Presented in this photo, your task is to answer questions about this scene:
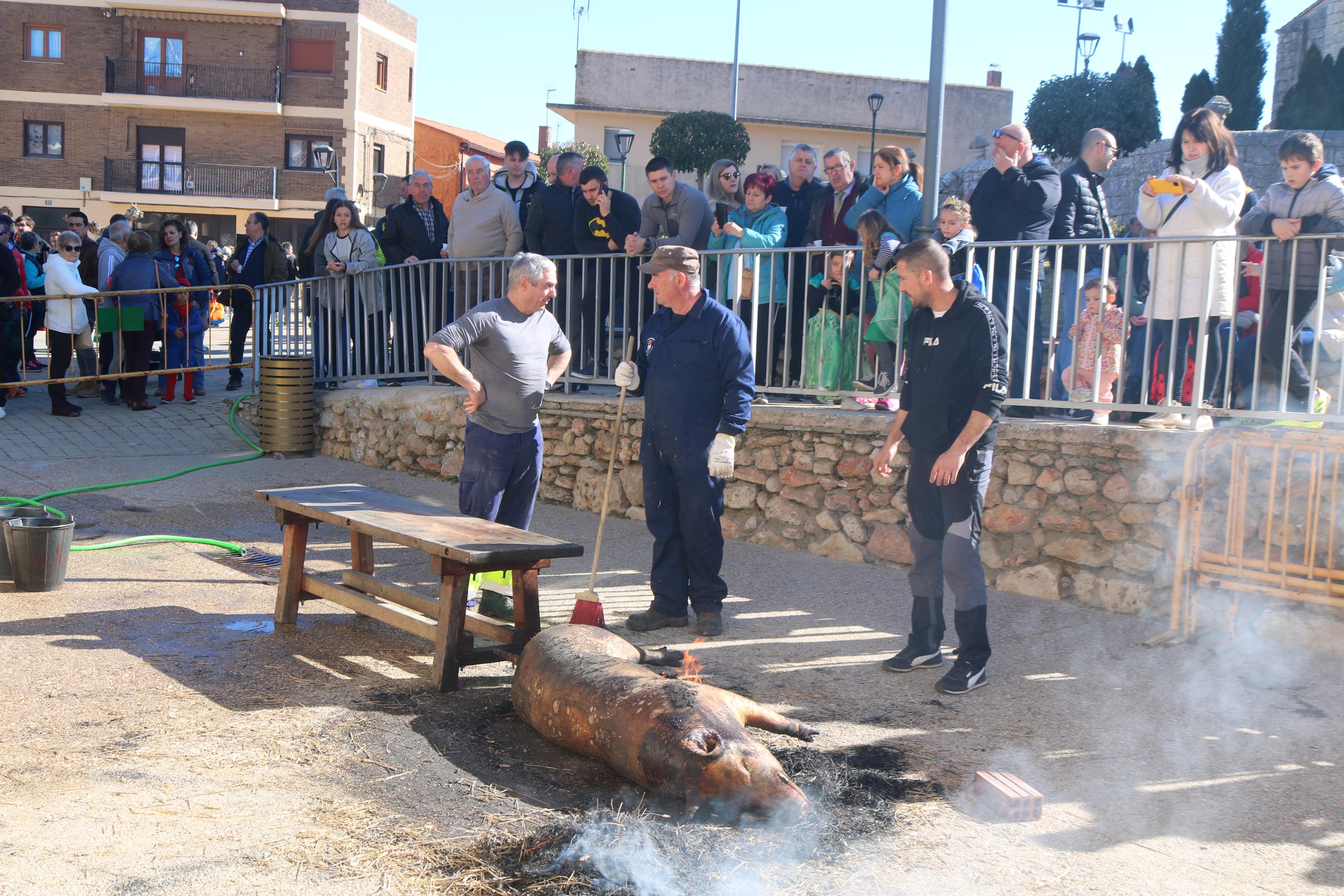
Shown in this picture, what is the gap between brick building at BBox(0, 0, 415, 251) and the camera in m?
35.5

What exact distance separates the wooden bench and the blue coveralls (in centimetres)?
86

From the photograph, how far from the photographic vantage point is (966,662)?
4.90 metres

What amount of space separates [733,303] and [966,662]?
3.62 m

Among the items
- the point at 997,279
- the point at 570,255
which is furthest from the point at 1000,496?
the point at 570,255

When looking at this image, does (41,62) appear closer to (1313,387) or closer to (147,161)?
(147,161)

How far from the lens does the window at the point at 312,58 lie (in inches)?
1436

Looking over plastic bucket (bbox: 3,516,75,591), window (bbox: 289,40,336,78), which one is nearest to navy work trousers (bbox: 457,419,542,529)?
plastic bucket (bbox: 3,516,75,591)

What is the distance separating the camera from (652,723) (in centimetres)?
368

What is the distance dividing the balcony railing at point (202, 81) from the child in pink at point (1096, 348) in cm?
3482

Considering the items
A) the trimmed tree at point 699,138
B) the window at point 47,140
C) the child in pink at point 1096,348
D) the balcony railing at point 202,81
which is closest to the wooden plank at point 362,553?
the child in pink at point 1096,348

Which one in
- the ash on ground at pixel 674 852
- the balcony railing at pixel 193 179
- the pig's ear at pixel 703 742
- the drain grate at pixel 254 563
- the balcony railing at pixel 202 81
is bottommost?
the drain grate at pixel 254 563

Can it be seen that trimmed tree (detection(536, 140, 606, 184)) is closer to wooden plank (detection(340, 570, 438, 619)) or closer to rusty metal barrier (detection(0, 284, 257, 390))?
rusty metal barrier (detection(0, 284, 257, 390))

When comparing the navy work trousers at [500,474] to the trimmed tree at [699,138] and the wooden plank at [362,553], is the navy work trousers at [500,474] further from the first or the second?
the trimmed tree at [699,138]

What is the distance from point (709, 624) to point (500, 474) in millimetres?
1358
